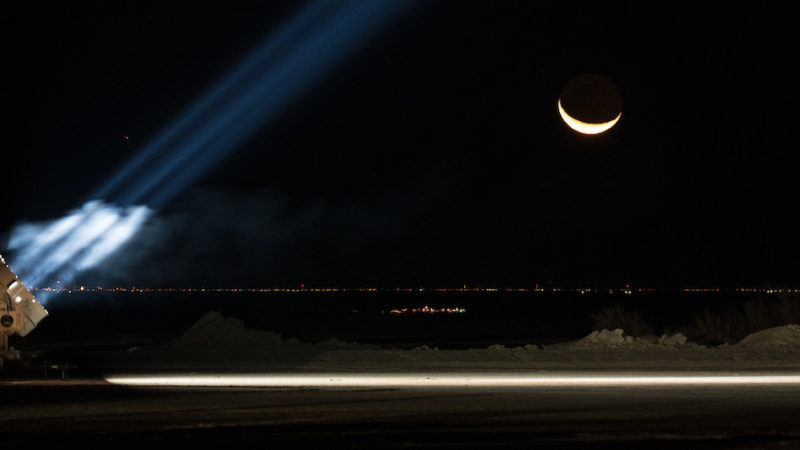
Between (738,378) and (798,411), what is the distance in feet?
17.9

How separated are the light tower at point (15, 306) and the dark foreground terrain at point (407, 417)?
1.10 metres

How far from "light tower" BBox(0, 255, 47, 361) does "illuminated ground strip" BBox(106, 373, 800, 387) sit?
2154 mm

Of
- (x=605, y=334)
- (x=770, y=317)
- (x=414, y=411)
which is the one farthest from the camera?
(x=770, y=317)

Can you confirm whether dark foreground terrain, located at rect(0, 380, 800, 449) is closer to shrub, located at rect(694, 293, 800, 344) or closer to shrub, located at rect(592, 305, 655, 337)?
shrub, located at rect(694, 293, 800, 344)

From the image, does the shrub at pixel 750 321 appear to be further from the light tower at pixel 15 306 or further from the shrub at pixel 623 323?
the light tower at pixel 15 306

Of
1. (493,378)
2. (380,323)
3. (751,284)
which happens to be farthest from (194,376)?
(751,284)

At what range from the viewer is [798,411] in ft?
51.1

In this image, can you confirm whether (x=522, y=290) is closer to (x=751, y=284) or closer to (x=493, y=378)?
(x=751, y=284)

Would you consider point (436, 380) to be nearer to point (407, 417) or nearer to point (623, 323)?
point (407, 417)

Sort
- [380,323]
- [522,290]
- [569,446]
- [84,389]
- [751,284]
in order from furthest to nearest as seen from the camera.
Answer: [522,290]
[751,284]
[380,323]
[84,389]
[569,446]

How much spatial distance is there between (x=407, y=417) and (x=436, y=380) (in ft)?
19.9

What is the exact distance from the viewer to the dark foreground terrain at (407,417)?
41.3ft

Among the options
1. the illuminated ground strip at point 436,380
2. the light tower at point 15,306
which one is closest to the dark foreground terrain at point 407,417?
the illuminated ground strip at point 436,380

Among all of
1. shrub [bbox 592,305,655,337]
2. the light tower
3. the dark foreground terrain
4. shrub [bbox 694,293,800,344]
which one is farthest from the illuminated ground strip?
shrub [bbox 592,305,655,337]
